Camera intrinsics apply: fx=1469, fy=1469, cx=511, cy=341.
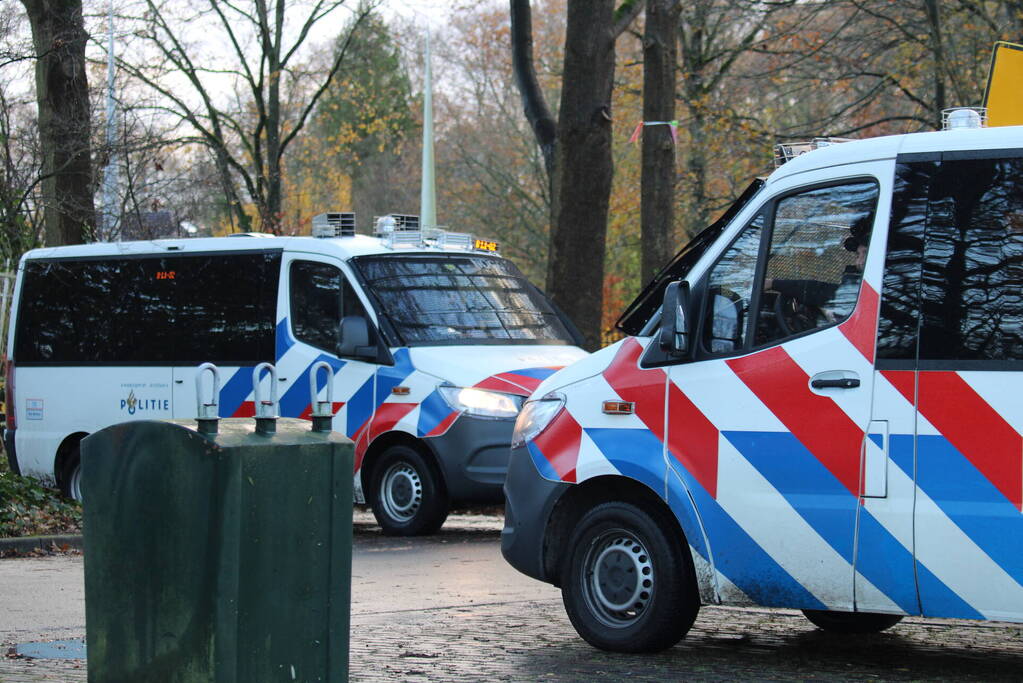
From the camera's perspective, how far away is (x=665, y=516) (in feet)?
22.2

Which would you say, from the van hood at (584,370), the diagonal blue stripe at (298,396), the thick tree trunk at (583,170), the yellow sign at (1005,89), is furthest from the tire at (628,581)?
the thick tree trunk at (583,170)

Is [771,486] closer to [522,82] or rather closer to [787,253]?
[787,253]

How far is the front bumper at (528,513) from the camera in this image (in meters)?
7.12

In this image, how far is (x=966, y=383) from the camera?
5.90 meters

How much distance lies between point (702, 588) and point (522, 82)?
13088 mm

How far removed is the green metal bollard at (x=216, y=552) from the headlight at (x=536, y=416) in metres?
2.36

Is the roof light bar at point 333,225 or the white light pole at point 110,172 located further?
the white light pole at point 110,172

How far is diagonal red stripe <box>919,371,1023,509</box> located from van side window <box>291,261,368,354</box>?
→ 6.88 m

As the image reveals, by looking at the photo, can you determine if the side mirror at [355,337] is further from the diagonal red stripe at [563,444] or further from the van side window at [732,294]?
the van side window at [732,294]

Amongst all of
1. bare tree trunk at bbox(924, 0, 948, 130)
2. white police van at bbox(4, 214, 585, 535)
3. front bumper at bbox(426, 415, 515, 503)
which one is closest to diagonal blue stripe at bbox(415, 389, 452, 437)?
white police van at bbox(4, 214, 585, 535)

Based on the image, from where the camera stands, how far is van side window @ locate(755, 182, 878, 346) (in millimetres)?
6242

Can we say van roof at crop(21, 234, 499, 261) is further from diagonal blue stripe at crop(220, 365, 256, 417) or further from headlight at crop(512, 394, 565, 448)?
headlight at crop(512, 394, 565, 448)

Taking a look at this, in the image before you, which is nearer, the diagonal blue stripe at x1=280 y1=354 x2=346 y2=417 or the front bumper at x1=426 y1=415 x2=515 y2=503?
the front bumper at x1=426 y1=415 x2=515 y2=503

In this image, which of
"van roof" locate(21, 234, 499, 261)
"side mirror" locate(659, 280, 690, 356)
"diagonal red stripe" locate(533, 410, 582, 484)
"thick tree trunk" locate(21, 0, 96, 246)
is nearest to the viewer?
"side mirror" locate(659, 280, 690, 356)
